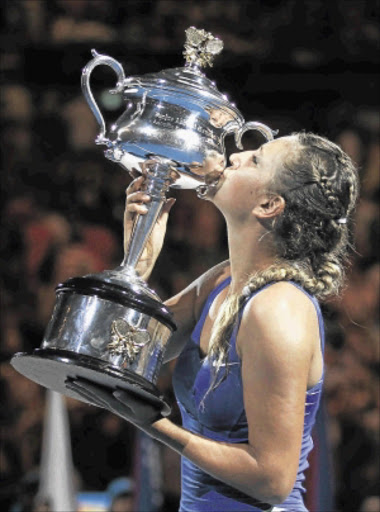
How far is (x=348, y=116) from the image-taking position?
3.96 metres

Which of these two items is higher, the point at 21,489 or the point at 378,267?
the point at 378,267

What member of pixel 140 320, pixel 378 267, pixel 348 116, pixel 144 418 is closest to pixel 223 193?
pixel 140 320

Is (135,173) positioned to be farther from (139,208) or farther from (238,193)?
(238,193)

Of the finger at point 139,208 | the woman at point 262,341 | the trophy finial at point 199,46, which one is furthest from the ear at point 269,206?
the trophy finial at point 199,46

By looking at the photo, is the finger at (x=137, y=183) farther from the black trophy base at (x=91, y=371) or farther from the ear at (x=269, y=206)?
the black trophy base at (x=91, y=371)

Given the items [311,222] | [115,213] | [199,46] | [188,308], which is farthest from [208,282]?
[115,213]

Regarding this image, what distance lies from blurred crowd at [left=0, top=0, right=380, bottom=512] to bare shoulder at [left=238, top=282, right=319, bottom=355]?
1608 mm

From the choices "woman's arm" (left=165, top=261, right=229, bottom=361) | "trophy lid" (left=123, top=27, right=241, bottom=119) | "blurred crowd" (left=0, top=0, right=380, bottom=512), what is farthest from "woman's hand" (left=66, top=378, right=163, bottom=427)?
"blurred crowd" (left=0, top=0, right=380, bottom=512)

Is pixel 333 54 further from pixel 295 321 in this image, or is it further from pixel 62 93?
pixel 295 321

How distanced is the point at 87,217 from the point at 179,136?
212 cm

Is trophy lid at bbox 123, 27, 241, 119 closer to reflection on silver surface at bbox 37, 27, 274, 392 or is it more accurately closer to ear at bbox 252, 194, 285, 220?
reflection on silver surface at bbox 37, 27, 274, 392

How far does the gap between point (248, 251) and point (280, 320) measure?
223 mm

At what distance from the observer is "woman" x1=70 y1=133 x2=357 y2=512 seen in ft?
5.21

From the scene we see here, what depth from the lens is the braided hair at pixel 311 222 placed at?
1.73 m
